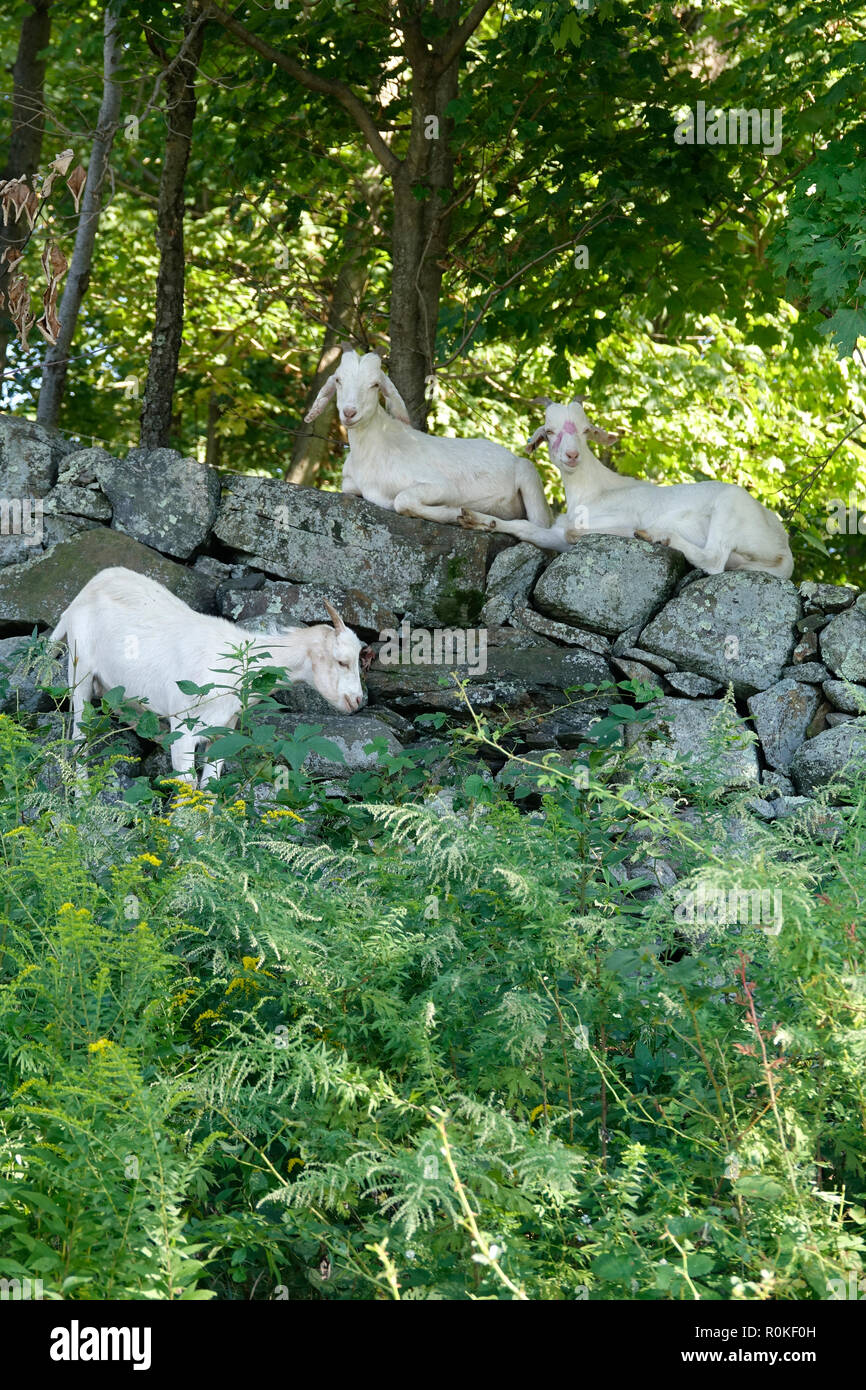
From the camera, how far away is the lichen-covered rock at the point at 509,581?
7.83m

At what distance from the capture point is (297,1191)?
2.65 m

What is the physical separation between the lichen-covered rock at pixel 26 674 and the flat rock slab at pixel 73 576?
0.17 metres

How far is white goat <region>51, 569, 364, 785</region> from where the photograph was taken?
20.7 ft

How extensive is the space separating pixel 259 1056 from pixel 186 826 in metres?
1.41

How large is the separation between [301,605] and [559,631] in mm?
1415

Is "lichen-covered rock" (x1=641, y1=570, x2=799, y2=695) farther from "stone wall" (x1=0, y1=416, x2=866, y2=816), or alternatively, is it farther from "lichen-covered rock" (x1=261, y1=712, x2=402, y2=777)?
"lichen-covered rock" (x1=261, y1=712, x2=402, y2=777)

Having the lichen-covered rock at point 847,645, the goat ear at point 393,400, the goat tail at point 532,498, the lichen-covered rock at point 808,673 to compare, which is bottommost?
the lichen-covered rock at point 808,673

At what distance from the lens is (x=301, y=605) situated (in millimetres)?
7598

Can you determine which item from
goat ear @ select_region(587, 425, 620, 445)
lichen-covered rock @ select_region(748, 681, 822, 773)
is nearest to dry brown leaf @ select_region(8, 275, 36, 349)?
goat ear @ select_region(587, 425, 620, 445)

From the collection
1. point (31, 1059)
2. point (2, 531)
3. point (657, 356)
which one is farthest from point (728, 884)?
point (657, 356)

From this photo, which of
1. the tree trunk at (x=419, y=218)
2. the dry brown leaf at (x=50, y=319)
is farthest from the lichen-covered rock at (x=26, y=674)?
the tree trunk at (x=419, y=218)

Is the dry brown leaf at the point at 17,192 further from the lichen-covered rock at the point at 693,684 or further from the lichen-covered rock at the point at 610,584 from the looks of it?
the lichen-covered rock at the point at 693,684

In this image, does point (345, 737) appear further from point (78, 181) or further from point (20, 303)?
point (78, 181)

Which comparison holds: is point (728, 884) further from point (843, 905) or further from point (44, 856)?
point (44, 856)
